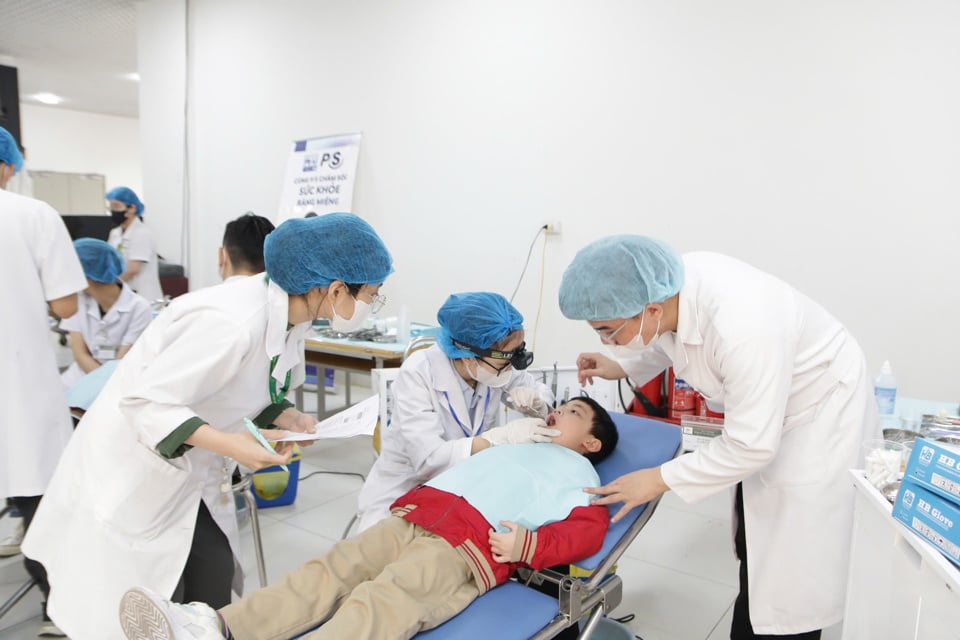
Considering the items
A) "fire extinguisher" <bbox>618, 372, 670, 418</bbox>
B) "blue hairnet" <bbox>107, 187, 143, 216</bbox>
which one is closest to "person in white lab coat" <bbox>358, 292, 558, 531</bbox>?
"fire extinguisher" <bbox>618, 372, 670, 418</bbox>

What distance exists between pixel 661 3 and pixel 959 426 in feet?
9.64

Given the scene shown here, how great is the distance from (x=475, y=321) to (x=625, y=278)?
62cm

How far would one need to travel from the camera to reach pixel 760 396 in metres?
1.29

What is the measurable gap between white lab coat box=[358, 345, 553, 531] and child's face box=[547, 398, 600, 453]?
266 millimetres

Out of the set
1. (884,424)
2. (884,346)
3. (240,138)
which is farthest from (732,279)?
(240,138)

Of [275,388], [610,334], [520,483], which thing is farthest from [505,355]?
[275,388]

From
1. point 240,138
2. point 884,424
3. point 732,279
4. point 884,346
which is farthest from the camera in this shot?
point 240,138

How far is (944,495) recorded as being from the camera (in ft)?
3.08

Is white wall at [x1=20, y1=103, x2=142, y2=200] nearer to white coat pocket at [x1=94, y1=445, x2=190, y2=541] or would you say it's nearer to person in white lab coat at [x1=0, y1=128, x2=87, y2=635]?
person in white lab coat at [x1=0, y1=128, x2=87, y2=635]

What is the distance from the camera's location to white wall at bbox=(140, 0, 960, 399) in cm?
309

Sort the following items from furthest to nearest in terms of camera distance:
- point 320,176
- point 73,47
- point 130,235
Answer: point 73,47
point 320,176
point 130,235

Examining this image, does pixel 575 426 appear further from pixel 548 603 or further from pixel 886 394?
pixel 886 394

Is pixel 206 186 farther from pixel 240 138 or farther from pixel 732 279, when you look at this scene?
pixel 732 279

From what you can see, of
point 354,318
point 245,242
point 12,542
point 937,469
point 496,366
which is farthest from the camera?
point 12,542
